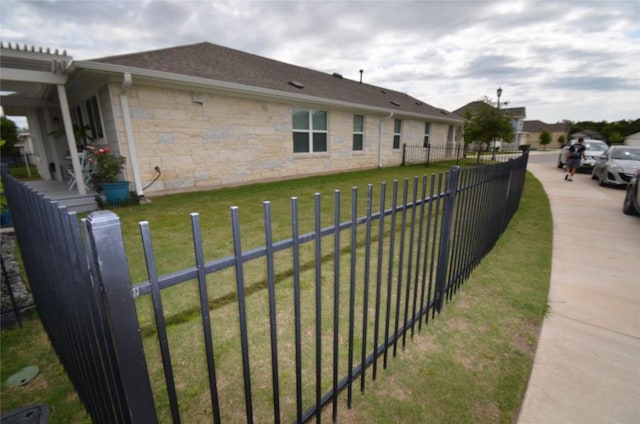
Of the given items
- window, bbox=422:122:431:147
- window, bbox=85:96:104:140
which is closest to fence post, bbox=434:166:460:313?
window, bbox=85:96:104:140

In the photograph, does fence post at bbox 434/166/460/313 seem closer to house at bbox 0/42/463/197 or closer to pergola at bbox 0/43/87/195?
house at bbox 0/42/463/197

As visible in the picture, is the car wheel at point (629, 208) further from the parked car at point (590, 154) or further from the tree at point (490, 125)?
the tree at point (490, 125)

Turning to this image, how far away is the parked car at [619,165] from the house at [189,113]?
9141 millimetres

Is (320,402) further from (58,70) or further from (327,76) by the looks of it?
(327,76)

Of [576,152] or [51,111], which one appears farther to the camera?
[576,152]

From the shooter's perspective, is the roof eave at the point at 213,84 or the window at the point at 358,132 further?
the window at the point at 358,132

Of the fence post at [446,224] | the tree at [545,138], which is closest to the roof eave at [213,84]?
the fence post at [446,224]

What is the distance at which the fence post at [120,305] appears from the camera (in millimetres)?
765

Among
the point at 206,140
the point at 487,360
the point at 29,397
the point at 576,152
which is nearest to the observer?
the point at 29,397

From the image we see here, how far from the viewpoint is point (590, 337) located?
2.46 metres

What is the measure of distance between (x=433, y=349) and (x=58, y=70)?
9.13 meters

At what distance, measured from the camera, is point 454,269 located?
303 centimetres

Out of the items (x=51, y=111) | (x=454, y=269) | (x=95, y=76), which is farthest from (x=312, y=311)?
(x=51, y=111)

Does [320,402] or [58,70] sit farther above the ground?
[58,70]
